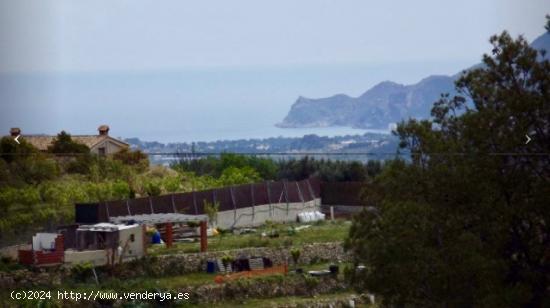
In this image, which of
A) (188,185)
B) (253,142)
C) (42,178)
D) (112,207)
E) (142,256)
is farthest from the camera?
(253,142)

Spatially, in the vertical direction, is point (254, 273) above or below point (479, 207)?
below

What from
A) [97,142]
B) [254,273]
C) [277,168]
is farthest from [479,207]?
[277,168]

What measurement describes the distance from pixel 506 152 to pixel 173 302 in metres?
8.08

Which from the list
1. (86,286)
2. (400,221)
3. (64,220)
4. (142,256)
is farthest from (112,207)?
(400,221)

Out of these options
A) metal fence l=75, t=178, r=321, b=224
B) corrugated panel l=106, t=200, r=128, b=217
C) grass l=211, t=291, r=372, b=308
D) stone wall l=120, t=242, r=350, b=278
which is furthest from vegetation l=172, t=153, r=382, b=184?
grass l=211, t=291, r=372, b=308

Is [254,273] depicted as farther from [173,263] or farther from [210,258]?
[173,263]

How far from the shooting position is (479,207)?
16.1m

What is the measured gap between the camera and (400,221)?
16359mm

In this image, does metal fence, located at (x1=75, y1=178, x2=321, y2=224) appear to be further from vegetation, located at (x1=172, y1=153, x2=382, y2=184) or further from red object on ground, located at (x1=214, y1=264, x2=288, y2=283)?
vegetation, located at (x1=172, y1=153, x2=382, y2=184)

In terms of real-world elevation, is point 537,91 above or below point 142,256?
above

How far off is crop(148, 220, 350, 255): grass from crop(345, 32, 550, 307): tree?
313 inches

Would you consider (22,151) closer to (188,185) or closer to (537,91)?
(188,185)

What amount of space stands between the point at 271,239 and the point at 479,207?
10839mm

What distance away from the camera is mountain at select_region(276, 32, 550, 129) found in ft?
419
